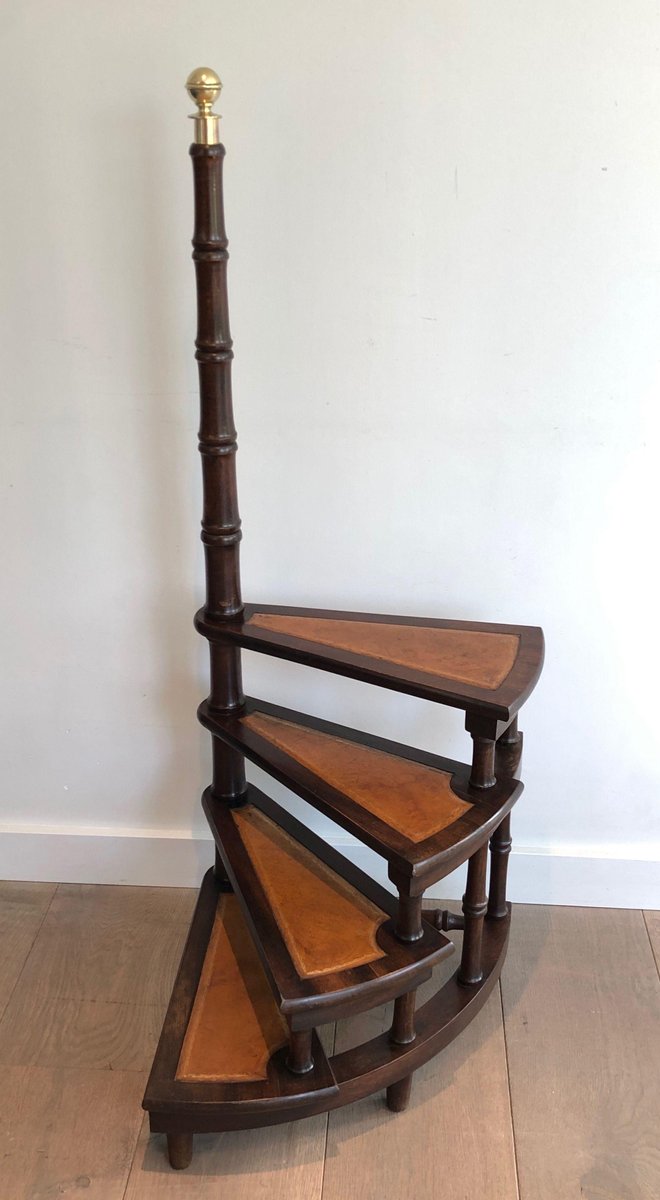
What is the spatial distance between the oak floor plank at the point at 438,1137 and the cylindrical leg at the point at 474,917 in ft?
0.41

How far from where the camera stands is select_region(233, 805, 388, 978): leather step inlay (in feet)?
4.17

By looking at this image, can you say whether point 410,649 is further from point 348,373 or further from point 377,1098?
point 377,1098

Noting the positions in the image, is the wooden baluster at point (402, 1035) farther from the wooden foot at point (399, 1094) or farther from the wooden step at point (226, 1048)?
the wooden step at point (226, 1048)

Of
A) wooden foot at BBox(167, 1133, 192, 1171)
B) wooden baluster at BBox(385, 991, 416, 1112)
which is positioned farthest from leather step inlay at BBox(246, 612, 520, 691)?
wooden foot at BBox(167, 1133, 192, 1171)

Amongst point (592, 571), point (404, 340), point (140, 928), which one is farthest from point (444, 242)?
point (140, 928)

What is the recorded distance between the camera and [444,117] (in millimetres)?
1365

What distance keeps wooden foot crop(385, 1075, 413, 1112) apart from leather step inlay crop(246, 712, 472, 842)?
38cm

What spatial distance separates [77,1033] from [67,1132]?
0.55ft

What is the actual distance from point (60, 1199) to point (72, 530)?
0.95m

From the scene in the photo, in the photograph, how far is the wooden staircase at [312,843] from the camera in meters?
1.27

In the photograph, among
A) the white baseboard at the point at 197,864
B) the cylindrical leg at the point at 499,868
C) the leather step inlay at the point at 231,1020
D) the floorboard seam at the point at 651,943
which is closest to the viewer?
the leather step inlay at the point at 231,1020

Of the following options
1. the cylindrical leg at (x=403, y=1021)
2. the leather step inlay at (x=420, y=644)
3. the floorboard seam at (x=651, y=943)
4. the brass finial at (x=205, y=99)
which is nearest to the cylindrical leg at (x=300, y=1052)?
the cylindrical leg at (x=403, y=1021)

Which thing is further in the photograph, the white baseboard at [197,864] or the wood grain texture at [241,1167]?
the white baseboard at [197,864]

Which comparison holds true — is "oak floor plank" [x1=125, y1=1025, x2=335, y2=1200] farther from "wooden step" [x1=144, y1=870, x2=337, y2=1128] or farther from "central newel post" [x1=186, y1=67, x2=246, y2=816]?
"central newel post" [x1=186, y1=67, x2=246, y2=816]
